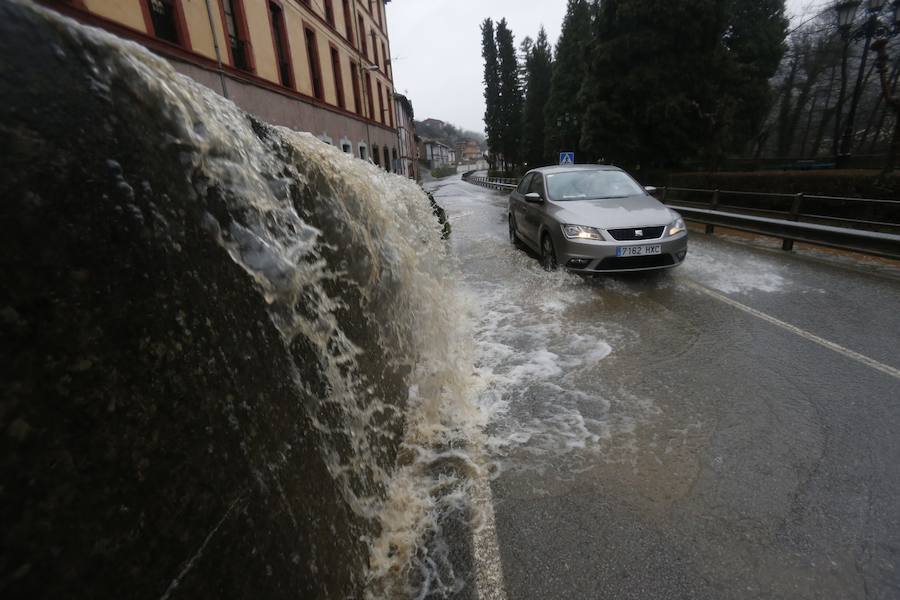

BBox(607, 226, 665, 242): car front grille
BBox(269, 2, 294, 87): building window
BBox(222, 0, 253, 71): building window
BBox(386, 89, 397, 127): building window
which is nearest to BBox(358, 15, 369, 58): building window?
BBox(386, 89, 397, 127): building window

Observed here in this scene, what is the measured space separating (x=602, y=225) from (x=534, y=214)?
181 cm

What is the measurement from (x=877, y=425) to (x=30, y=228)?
4580mm

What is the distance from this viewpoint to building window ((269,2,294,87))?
16172 millimetres

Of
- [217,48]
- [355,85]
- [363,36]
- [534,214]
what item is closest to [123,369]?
[534,214]

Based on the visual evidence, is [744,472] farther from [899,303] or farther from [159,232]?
[899,303]

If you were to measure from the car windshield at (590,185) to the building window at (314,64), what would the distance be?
16.5 meters

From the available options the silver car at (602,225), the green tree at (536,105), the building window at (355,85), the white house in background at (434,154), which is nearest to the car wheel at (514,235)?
the silver car at (602,225)

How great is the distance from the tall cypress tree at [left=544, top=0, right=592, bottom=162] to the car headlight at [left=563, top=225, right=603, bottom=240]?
106 feet

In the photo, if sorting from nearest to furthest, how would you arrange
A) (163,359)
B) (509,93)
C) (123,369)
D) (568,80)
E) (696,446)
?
(123,369), (163,359), (696,446), (568,80), (509,93)

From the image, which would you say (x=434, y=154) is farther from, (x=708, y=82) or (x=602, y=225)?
(x=602, y=225)

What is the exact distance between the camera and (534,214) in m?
7.65

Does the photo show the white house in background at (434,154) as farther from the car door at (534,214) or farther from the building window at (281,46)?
the car door at (534,214)

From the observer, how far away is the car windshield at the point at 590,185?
7051 mm

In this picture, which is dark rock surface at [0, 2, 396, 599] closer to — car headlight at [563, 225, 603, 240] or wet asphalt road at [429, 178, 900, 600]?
wet asphalt road at [429, 178, 900, 600]
